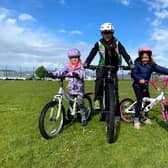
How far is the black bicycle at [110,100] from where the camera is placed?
17.5ft

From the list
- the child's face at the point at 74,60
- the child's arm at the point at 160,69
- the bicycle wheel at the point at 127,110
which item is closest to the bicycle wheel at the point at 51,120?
the child's face at the point at 74,60

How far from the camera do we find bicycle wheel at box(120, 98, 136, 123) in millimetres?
7199

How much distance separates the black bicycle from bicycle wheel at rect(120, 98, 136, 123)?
4.12 ft

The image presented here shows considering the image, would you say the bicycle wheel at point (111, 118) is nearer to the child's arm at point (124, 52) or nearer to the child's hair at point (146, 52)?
the child's arm at point (124, 52)

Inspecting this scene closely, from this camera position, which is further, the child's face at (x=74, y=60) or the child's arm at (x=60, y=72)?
the child's face at (x=74, y=60)

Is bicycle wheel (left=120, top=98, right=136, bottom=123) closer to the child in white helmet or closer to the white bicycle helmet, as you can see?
the child in white helmet

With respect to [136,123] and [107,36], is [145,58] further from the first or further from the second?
[136,123]

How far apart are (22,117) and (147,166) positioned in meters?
4.58

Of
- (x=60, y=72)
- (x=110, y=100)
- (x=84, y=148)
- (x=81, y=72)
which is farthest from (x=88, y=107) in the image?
(x=84, y=148)

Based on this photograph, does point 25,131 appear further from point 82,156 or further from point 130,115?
point 130,115

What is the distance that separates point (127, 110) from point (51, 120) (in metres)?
2.39

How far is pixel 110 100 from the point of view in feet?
18.3

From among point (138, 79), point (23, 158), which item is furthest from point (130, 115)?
point (23, 158)

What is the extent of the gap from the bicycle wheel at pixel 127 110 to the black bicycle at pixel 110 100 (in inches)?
49.5
